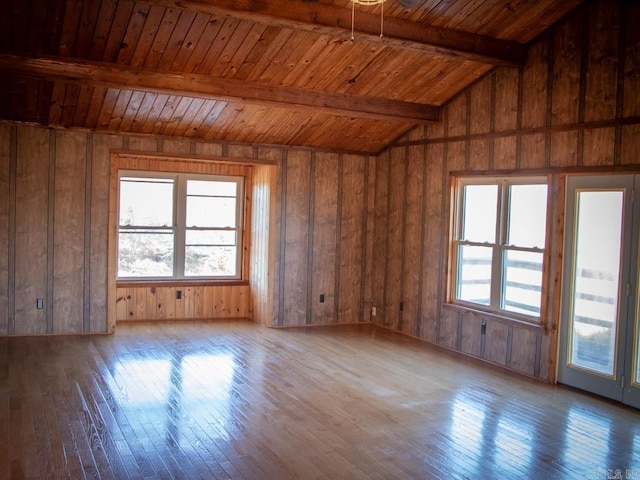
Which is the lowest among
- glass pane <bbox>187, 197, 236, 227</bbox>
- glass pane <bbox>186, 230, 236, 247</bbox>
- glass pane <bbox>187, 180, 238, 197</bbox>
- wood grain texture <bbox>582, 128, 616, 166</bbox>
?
glass pane <bbox>186, 230, 236, 247</bbox>

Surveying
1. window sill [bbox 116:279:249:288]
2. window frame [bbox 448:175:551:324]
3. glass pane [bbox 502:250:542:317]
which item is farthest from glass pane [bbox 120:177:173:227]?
glass pane [bbox 502:250:542:317]

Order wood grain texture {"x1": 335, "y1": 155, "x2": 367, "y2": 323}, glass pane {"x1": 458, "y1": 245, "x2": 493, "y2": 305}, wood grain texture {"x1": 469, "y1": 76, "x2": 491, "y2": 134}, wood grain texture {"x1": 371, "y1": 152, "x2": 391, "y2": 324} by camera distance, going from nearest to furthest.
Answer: wood grain texture {"x1": 469, "y1": 76, "x2": 491, "y2": 134}
glass pane {"x1": 458, "y1": 245, "x2": 493, "y2": 305}
wood grain texture {"x1": 371, "y1": 152, "x2": 391, "y2": 324}
wood grain texture {"x1": 335, "y1": 155, "x2": 367, "y2": 323}

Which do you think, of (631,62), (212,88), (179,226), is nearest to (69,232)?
(179,226)

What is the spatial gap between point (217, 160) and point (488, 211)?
3.60 m

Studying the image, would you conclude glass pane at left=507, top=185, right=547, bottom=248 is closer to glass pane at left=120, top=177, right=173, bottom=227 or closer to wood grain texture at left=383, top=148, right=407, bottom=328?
wood grain texture at left=383, top=148, right=407, bottom=328

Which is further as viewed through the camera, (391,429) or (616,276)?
(616,276)

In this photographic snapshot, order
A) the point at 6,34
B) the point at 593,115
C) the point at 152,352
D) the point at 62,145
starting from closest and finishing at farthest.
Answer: the point at 6,34 → the point at 593,115 → the point at 152,352 → the point at 62,145

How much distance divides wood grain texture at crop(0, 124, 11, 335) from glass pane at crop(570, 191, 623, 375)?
635 centimetres

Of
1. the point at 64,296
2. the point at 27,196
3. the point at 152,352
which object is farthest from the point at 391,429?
the point at 27,196

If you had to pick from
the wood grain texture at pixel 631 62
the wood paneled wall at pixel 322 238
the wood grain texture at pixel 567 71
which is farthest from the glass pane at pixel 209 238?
the wood grain texture at pixel 631 62

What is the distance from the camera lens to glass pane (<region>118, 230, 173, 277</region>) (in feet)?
28.7

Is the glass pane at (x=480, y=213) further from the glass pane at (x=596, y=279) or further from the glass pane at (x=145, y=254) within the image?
the glass pane at (x=145, y=254)

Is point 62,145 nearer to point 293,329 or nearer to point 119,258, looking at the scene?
point 119,258

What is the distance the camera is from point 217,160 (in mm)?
8203
